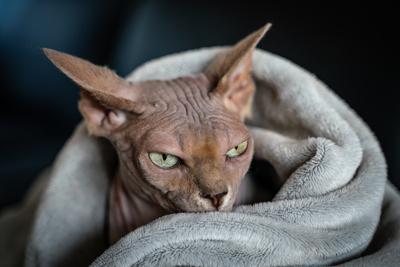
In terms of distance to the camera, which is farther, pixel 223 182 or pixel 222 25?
pixel 222 25

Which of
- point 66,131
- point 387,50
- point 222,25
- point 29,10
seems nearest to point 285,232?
point 387,50

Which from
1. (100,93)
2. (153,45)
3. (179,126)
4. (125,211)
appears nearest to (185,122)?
(179,126)

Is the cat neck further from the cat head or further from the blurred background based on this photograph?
the blurred background

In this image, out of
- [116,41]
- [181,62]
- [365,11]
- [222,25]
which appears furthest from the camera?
[116,41]

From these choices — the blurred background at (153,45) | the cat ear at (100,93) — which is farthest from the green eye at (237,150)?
the blurred background at (153,45)

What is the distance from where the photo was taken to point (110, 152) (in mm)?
1045

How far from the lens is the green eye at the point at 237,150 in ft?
2.67

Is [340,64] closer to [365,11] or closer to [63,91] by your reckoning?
[365,11]

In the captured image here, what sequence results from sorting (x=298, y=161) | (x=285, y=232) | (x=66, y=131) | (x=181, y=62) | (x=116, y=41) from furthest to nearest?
(x=66, y=131)
(x=116, y=41)
(x=181, y=62)
(x=298, y=161)
(x=285, y=232)

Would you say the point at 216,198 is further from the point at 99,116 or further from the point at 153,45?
the point at 153,45

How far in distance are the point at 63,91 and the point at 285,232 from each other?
1.46 m

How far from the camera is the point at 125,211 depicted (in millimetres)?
977

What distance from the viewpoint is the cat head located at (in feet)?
2.53

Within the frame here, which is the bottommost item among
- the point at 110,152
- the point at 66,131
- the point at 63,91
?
the point at 66,131
